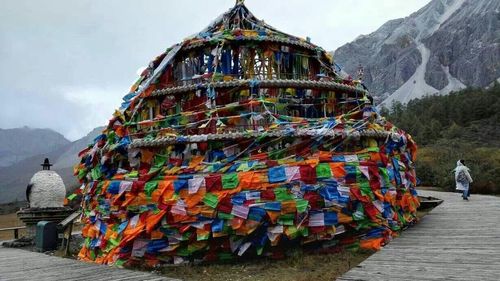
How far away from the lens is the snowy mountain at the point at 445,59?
142 metres

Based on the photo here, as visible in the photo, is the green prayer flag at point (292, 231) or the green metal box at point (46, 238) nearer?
the green prayer flag at point (292, 231)

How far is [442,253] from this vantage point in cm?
870

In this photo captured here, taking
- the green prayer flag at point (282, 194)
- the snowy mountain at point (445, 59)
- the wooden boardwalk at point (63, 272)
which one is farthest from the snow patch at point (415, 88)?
the wooden boardwalk at point (63, 272)

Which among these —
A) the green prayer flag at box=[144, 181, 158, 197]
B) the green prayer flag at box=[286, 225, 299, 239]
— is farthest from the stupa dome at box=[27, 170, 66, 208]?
the green prayer flag at box=[286, 225, 299, 239]

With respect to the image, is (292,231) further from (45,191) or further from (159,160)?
(45,191)

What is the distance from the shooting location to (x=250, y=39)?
1352 cm

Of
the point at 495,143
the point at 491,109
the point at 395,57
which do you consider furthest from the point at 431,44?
the point at 495,143

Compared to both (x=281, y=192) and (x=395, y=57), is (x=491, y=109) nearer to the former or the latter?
(x=281, y=192)

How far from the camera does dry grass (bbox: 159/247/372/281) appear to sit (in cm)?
929

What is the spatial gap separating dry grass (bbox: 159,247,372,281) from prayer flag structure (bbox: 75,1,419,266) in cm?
31

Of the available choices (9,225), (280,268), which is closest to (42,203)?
(280,268)

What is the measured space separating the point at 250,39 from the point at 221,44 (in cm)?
87

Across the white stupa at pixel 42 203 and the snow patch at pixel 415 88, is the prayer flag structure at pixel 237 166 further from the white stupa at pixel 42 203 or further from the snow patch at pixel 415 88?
the snow patch at pixel 415 88

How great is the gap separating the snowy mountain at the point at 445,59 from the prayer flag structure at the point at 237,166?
129 m
